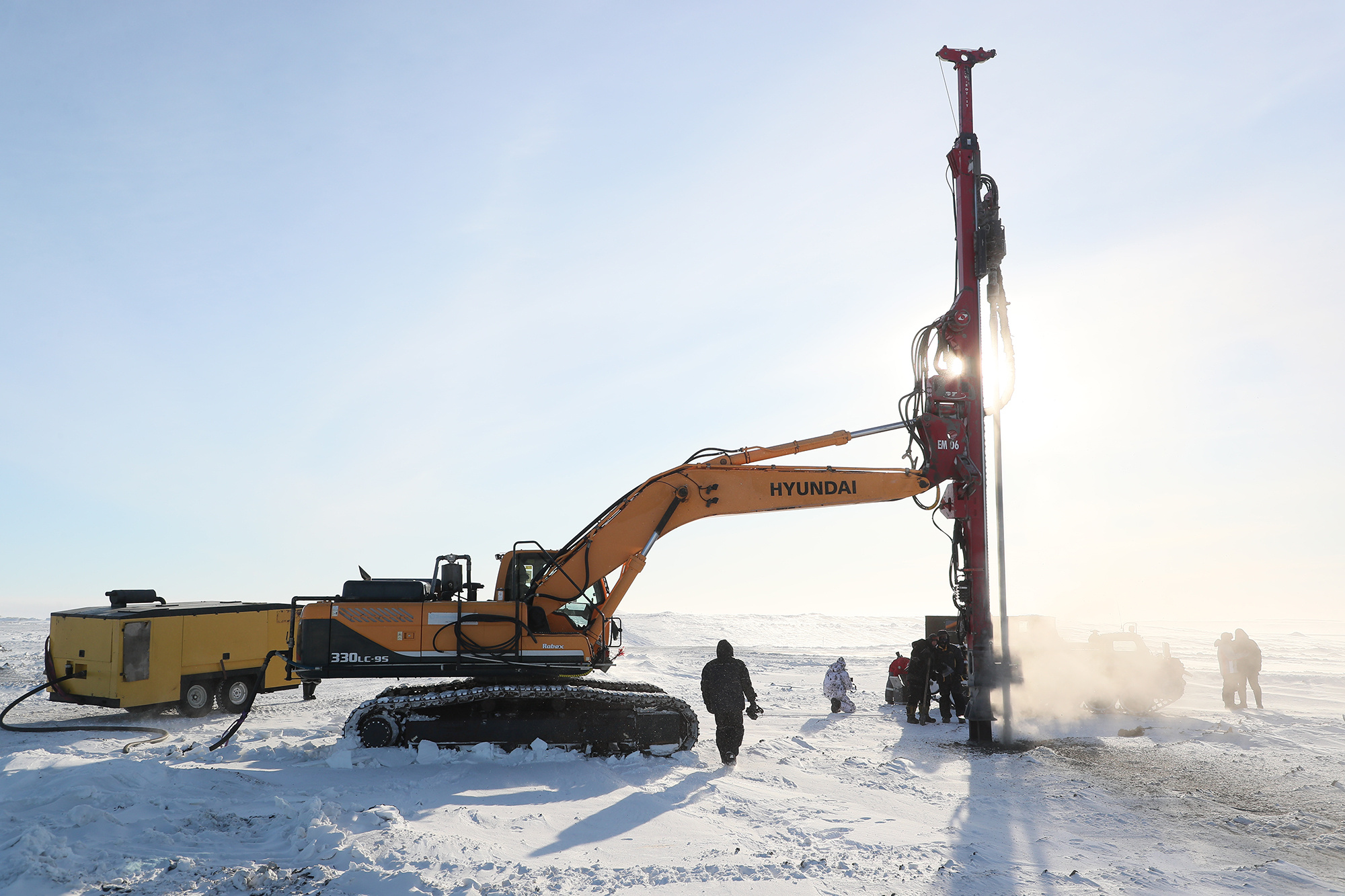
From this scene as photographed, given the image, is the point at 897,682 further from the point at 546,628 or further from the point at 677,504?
the point at 546,628

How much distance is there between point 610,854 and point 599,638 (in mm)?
4913

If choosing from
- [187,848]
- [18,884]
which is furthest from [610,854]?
[18,884]

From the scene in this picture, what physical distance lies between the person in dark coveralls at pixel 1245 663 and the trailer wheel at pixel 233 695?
18896mm

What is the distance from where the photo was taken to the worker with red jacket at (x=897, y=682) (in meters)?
16.8

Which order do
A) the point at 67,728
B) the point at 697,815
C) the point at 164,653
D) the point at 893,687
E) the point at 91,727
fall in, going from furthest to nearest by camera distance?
the point at 893,687, the point at 164,653, the point at 67,728, the point at 91,727, the point at 697,815

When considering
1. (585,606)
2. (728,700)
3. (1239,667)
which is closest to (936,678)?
(1239,667)

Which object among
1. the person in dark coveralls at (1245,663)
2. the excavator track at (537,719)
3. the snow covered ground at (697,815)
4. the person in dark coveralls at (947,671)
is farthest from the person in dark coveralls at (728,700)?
the person in dark coveralls at (1245,663)

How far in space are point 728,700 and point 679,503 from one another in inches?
111

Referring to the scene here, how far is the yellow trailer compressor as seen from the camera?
45.6 feet

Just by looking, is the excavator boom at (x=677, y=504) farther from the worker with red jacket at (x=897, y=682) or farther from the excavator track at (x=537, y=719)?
the worker with red jacket at (x=897, y=682)

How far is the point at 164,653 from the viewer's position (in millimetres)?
14430

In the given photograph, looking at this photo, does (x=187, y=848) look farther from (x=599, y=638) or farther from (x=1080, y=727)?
(x=1080, y=727)

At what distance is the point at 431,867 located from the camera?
6047mm

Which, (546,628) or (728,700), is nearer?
(728,700)
